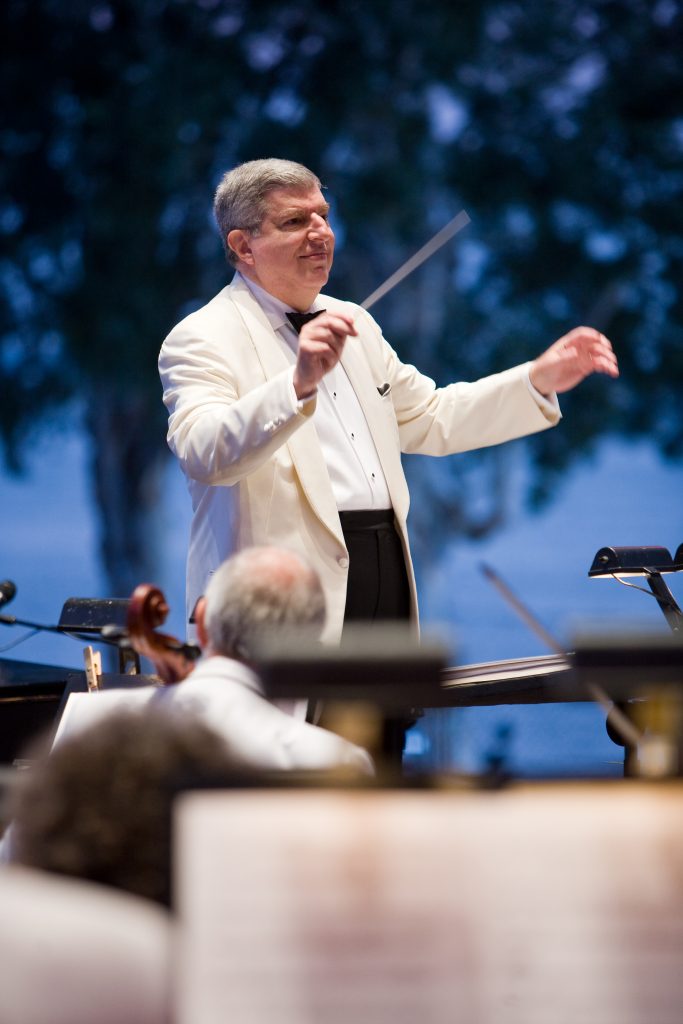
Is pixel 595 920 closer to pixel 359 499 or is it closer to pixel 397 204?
pixel 359 499

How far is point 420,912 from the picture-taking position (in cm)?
90

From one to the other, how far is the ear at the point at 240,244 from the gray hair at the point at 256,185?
0.01m

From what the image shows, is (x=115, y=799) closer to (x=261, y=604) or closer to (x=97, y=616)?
(x=261, y=604)

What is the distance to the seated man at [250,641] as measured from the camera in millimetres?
1524

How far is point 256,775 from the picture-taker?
2.98 feet

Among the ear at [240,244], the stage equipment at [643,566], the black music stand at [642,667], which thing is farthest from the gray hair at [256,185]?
the black music stand at [642,667]

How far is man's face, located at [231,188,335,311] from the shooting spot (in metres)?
2.59

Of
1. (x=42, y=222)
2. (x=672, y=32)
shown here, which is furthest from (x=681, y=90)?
(x=42, y=222)

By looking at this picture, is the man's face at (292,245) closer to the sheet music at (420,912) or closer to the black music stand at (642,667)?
the black music stand at (642,667)

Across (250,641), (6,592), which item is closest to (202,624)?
(250,641)

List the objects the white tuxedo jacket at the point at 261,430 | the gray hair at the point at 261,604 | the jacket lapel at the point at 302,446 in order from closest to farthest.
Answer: the gray hair at the point at 261,604 < the white tuxedo jacket at the point at 261,430 < the jacket lapel at the point at 302,446

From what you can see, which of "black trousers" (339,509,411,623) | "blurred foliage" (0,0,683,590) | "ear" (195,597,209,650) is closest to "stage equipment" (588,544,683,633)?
"black trousers" (339,509,411,623)

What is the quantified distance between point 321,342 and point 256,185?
0.65m

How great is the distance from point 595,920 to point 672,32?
6661mm
